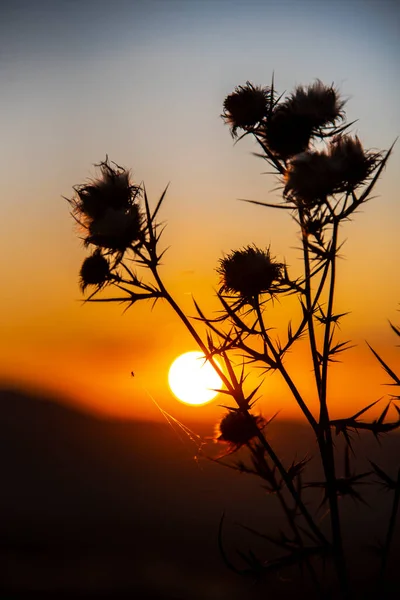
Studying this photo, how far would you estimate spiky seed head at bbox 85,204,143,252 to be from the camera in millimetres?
4348

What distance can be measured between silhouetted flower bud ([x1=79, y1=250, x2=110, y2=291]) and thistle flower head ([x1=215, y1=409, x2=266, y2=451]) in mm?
1274

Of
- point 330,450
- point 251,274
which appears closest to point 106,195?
point 251,274

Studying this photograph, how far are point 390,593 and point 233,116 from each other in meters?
3.18

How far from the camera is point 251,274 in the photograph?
14.8 feet

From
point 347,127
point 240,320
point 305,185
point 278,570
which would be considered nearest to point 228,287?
point 240,320

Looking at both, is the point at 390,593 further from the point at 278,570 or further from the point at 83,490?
the point at 83,490

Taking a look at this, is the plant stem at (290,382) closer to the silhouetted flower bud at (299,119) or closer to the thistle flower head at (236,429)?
the thistle flower head at (236,429)

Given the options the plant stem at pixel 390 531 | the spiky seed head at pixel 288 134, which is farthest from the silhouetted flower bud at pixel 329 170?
the plant stem at pixel 390 531

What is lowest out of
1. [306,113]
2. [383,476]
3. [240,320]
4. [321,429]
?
[383,476]

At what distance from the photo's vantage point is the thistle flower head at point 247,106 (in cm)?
466

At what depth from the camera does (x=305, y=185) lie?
12.6 ft

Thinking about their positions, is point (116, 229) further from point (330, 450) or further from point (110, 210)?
point (330, 450)

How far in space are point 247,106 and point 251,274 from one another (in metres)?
1.19

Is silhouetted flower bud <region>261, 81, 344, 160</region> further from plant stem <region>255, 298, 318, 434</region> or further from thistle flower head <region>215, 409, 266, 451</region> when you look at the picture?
thistle flower head <region>215, 409, 266, 451</region>
